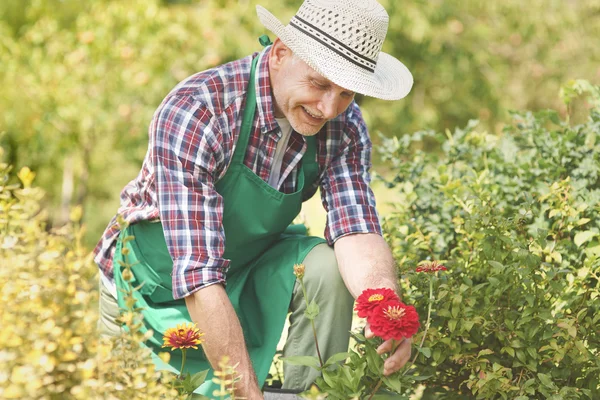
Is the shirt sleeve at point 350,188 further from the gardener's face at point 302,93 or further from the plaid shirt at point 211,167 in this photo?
the gardener's face at point 302,93

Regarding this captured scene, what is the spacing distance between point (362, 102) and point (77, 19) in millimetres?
3252

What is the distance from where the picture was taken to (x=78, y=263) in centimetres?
148

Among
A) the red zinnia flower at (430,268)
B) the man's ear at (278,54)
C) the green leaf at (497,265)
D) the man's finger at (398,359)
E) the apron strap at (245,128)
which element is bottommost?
the man's finger at (398,359)

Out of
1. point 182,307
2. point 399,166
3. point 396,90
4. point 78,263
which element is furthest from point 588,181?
point 78,263

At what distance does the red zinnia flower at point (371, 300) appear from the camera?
6.04 ft

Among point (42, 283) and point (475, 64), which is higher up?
point (475, 64)

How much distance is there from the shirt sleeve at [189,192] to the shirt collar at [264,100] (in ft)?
0.52

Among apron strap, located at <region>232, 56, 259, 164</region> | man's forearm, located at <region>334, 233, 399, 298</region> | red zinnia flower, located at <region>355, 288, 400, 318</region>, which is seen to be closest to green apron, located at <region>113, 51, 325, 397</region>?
apron strap, located at <region>232, 56, 259, 164</region>

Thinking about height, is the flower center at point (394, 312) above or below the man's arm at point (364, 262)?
below

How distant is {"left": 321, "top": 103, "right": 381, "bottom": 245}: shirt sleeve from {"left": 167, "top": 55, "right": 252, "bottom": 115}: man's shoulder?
378mm

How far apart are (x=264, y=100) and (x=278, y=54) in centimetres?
14

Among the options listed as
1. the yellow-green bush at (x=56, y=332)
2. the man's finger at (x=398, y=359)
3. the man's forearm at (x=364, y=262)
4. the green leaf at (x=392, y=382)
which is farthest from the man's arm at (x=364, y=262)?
the yellow-green bush at (x=56, y=332)

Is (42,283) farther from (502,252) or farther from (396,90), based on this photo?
(502,252)

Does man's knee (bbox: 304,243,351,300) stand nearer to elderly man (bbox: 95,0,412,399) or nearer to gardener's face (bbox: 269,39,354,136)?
elderly man (bbox: 95,0,412,399)
